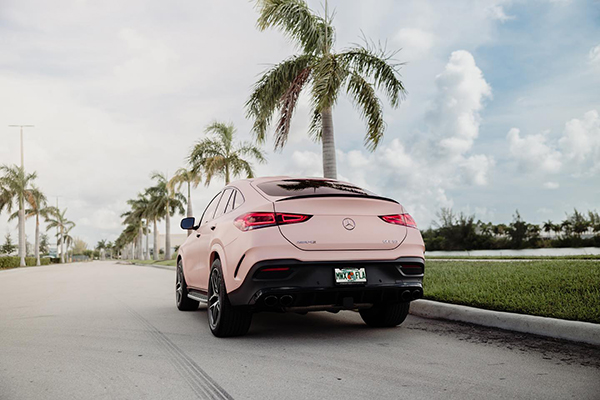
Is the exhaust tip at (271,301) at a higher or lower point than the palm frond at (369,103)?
lower

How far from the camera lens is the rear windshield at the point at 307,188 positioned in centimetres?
550

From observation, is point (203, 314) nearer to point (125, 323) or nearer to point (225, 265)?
point (125, 323)

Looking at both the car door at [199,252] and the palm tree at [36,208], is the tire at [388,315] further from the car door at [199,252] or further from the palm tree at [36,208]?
the palm tree at [36,208]

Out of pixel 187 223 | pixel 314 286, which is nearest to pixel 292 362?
pixel 314 286

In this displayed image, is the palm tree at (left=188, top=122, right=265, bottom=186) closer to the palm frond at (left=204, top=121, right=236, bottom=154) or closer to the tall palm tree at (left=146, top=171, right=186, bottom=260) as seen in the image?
the palm frond at (left=204, top=121, right=236, bottom=154)

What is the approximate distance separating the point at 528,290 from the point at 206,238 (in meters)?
4.52

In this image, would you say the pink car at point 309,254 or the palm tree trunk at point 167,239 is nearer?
the pink car at point 309,254

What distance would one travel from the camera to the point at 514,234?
25.8m

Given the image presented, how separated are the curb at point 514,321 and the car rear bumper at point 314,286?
1.32 m

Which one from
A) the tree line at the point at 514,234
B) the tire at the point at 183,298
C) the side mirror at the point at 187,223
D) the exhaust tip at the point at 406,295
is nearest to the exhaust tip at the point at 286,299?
the exhaust tip at the point at 406,295

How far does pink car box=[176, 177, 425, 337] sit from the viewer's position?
5016 millimetres

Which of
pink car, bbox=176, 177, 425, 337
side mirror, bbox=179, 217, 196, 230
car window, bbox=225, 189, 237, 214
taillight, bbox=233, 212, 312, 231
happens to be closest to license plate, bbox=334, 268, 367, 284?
pink car, bbox=176, 177, 425, 337

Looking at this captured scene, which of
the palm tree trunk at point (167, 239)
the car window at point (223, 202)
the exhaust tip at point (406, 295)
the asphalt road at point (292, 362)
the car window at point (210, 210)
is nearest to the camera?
the asphalt road at point (292, 362)

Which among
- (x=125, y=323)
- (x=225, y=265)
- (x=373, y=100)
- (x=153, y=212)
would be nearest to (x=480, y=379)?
(x=225, y=265)
